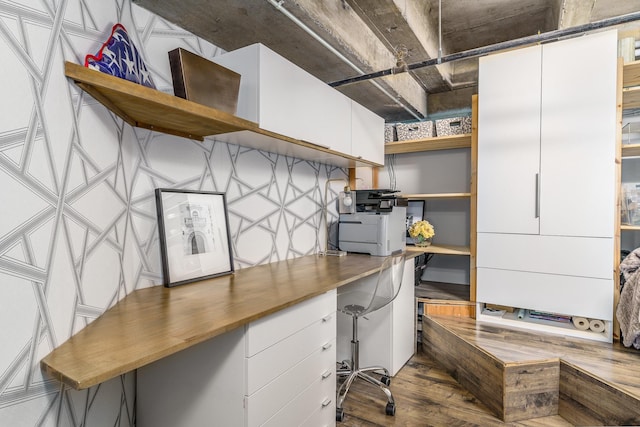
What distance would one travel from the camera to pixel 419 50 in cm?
262

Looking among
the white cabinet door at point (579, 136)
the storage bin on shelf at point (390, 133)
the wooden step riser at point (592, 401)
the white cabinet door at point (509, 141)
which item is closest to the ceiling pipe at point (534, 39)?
the white cabinet door at point (579, 136)

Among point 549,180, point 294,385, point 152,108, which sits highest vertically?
point 152,108

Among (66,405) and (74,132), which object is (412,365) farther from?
(74,132)

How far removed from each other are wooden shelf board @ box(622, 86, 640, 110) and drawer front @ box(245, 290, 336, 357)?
2.37m

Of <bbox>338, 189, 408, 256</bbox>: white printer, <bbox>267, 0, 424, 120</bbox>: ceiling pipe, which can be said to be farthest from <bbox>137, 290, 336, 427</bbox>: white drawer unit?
<bbox>267, 0, 424, 120</bbox>: ceiling pipe

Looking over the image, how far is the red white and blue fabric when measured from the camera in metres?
1.12

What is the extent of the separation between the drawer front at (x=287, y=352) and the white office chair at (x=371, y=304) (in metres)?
0.40

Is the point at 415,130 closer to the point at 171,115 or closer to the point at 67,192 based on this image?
the point at 171,115

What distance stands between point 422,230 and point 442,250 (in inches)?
10.8

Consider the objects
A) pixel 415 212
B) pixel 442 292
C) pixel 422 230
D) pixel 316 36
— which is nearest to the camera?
pixel 316 36

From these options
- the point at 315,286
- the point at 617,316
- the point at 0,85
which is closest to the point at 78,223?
the point at 0,85

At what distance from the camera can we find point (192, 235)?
1.75m

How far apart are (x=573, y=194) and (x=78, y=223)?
9.02ft

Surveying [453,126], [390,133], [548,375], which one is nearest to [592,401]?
[548,375]
